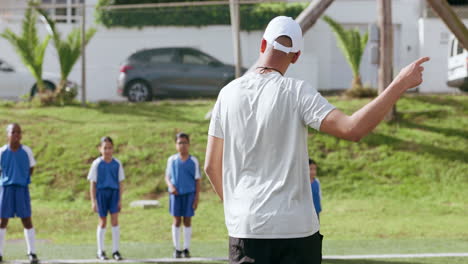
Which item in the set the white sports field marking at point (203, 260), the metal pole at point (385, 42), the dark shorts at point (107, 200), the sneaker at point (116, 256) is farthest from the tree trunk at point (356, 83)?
the sneaker at point (116, 256)

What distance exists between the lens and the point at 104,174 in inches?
391

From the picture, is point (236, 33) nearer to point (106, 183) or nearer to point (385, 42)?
point (385, 42)

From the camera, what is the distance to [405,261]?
8.90 meters

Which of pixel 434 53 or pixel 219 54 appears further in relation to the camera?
pixel 434 53

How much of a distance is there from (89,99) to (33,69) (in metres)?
1.63

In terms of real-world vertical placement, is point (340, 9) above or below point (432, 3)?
above

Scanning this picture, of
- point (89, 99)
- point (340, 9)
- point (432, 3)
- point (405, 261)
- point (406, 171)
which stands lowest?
point (405, 261)

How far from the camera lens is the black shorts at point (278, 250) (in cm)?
309

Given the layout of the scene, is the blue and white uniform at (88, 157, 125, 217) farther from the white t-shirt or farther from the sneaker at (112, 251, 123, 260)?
the white t-shirt

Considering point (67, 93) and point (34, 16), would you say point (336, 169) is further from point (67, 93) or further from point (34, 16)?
point (34, 16)

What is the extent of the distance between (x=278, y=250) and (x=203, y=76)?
53.1 ft

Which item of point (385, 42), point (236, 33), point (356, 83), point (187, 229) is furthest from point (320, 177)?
point (187, 229)

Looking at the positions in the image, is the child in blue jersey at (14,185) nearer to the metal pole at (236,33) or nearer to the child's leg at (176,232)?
the child's leg at (176,232)

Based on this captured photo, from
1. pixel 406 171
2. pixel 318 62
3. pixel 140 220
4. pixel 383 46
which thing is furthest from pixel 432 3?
pixel 140 220
